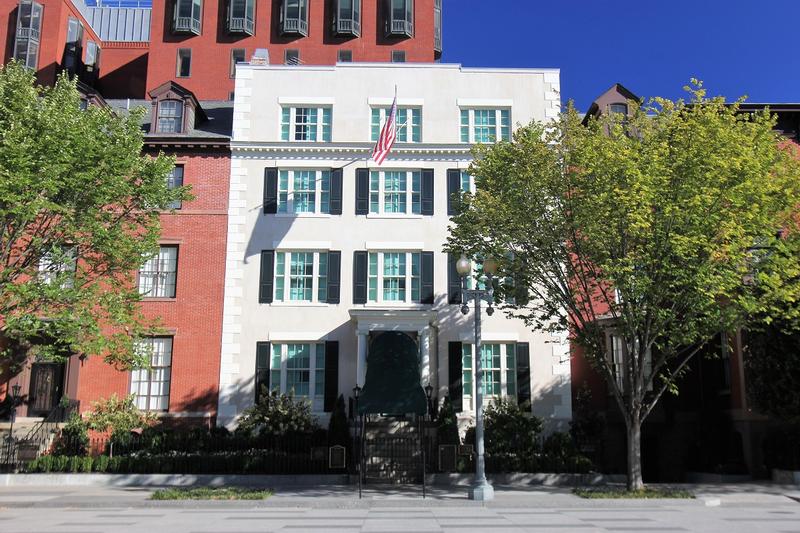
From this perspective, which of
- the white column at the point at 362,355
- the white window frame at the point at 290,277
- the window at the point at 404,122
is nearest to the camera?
the white column at the point at 362,355

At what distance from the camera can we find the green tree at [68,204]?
58.7 ft

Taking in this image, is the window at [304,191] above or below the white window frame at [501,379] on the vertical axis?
above

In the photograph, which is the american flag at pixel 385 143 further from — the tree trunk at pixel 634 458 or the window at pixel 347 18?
the window at pixel 347 18

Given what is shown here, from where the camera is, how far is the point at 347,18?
41.6m

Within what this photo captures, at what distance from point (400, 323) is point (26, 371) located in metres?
13.7

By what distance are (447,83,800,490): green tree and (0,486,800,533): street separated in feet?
9.36

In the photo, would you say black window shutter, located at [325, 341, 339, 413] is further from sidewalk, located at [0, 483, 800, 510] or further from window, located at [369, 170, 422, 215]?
window, located at [369, 170, 422, 215]

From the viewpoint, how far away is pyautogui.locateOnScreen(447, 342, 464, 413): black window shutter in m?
25.7

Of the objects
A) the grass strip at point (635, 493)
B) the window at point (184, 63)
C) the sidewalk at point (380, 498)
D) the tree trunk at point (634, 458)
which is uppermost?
the window at point (184, 63)

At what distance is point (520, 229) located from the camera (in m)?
20.4

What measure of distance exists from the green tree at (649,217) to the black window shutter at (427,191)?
20.0 ft

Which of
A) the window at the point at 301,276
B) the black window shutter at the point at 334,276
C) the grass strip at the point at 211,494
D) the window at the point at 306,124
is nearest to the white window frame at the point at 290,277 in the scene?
the window at the point at 301,276

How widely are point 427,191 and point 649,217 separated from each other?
1114 cm

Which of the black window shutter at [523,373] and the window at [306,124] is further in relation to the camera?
the window at [306,124]
